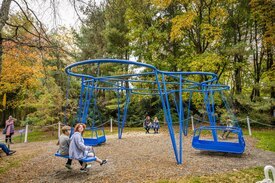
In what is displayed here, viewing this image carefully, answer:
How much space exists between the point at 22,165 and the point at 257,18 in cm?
1569

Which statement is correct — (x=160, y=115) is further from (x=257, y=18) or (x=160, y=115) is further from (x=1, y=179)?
(x=1, y=179)

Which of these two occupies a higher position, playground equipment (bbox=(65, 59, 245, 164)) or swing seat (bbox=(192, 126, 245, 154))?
playground equipment (bbox=(65, 59, 245, 164))

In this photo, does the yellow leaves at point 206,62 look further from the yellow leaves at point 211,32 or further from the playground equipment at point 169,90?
the playground equipment at point 169,90

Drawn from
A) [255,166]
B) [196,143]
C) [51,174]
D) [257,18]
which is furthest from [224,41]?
[51,174]

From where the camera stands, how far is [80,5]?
4301 mm

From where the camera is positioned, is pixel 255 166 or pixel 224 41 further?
pixel 224 41

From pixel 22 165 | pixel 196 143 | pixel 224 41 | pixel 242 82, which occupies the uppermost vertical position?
pixel 224 41

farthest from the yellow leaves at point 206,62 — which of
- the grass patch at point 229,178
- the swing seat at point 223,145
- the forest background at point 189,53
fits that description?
the grass patch at point 229,178

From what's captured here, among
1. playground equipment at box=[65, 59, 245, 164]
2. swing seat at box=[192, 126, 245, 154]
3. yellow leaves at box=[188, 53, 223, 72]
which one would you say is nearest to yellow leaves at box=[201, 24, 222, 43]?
yellow leaves at box=[188, 53, 223, 72]

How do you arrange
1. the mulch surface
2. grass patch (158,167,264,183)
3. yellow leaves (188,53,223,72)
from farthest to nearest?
1. yellow leaves (188,53,223,72)
2. the mulch surface
3. grass patch (158,167,264,183)

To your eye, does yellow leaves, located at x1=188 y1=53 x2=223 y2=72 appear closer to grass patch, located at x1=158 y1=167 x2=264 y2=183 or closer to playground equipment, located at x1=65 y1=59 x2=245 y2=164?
playground equipment, located at x1=65 y1=59 x2=245 y2=164

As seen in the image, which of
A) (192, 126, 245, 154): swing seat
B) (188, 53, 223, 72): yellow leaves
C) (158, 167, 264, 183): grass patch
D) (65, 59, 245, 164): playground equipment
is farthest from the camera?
(188, 53, 223, 72): yellow leaves

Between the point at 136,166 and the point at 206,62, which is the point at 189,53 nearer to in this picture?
the point at 206,62

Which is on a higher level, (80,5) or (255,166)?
(80,5)
